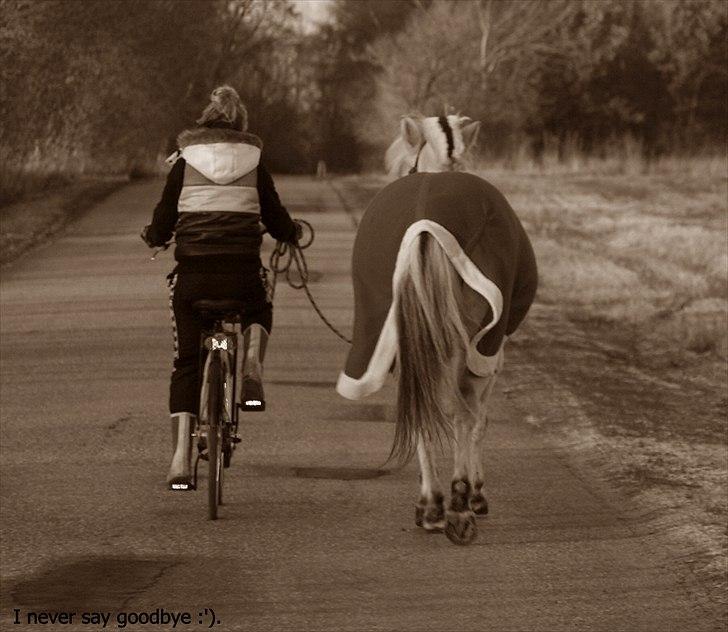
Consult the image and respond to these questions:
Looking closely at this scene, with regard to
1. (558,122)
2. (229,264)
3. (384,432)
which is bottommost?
(558,122)

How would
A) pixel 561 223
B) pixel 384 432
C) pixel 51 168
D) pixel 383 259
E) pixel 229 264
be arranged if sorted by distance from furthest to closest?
pixel 51 168 → pixel 561 223 → pixel 384 432 → pixel 229 264 → pixel 383 259

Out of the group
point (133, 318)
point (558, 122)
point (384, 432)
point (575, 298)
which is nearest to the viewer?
point (384, 432)

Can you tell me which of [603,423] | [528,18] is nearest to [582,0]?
[528,18]

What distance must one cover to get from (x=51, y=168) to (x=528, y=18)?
3653 cm

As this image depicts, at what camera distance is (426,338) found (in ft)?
25.1

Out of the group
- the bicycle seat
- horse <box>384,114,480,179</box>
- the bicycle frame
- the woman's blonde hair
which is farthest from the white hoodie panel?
horse <box>384,114,480,179</box>

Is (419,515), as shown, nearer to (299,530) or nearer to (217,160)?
(299,530)

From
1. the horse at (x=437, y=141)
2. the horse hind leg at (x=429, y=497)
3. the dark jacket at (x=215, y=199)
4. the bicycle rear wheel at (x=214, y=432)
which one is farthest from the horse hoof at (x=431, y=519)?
the horse at (x=437, y=141)

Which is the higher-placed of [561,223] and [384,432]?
Result: [384,432]

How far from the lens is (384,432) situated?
1063 centimetres

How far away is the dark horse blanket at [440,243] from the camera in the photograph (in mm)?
7691

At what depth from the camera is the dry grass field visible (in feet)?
29.7

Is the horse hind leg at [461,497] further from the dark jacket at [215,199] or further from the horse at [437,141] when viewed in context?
the dark jacket at [215,199]

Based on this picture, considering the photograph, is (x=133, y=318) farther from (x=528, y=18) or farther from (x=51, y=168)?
(x=528, y=18)
